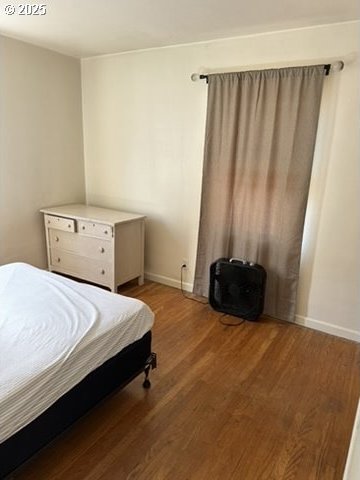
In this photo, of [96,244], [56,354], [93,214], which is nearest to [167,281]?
[96,244]

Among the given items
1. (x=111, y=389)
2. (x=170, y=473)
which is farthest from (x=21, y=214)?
(x=170, y=473)

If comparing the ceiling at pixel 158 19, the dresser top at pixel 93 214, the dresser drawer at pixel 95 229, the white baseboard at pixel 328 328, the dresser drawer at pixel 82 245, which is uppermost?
the ceiling at pixel 158 19

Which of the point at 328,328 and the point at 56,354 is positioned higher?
the point at 56,354

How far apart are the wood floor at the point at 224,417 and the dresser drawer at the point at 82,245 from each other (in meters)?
1.00

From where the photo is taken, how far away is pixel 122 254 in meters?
3.27

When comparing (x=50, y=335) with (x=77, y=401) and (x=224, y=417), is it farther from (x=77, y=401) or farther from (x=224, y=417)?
(x=224, y=417)

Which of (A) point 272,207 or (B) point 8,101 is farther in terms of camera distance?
(B) point 8,101

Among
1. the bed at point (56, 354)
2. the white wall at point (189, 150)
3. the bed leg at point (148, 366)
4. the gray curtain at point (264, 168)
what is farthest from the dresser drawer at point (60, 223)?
the bed leg at point (148, 366)

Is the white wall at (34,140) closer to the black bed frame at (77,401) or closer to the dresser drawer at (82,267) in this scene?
the dresser drawer at (82,267)

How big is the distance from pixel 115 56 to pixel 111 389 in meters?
3.23

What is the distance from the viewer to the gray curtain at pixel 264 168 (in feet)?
8.41

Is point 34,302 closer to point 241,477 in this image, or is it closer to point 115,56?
point 241,477

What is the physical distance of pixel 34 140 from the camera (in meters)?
3.38

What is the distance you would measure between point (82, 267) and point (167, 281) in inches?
36.7
